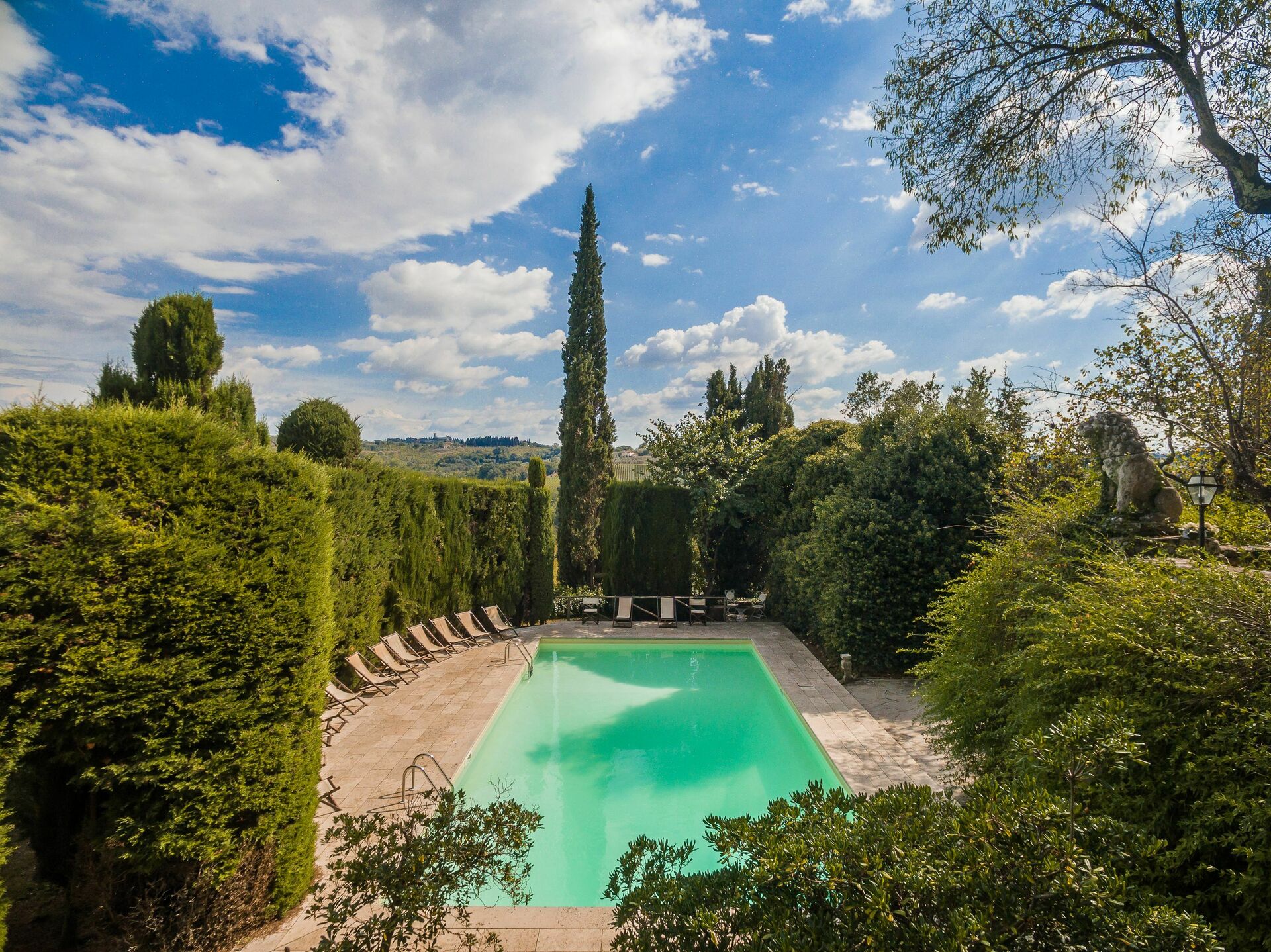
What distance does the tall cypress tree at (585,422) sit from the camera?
16094 millimetres

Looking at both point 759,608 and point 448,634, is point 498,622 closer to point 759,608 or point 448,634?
point 448,634

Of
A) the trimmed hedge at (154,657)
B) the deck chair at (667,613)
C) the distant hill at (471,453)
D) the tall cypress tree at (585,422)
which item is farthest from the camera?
the distant hill at (471,453)

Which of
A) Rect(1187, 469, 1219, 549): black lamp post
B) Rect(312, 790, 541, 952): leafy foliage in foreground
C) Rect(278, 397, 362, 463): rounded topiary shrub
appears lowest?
Rect(312, 790, 541, 952): leafy foliage in foreground

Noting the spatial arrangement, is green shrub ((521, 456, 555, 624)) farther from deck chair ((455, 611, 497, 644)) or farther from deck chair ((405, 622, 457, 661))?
deck chair ((405, 622, 457, 661))

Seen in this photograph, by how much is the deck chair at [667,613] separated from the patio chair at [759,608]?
2253 millimetres

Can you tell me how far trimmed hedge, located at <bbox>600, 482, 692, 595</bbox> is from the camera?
51.2ft

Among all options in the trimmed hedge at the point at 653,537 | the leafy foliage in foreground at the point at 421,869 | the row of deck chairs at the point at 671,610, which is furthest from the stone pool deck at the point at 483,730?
the trimmed hedge at the point at 653,537

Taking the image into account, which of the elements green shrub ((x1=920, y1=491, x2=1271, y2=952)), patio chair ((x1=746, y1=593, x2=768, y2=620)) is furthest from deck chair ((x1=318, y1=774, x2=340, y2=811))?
patio chair ((x1=746, y1=593, x2=768, y2=620))

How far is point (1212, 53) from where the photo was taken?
556 centimetres

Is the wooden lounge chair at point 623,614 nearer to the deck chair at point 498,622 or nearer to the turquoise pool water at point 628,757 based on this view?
the turquoise pool water at point 628,757

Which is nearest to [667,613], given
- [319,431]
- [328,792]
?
[319,431]

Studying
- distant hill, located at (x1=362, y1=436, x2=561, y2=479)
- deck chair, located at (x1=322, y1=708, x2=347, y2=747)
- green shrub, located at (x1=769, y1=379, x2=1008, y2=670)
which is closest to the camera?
deck chair, located at (x1=322, y1=708, x2=347, y2=747)

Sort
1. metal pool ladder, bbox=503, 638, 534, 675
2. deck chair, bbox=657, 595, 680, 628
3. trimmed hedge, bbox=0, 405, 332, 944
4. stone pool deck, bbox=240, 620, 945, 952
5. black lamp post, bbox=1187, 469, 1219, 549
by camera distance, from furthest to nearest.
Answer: deck chair, bbox=657, 595, 680, 628, metal pool ladder, bbox=503, 638, 534, 675, black lamp post, bbox=1187, 469, 1219, 549, stone pool deck, bbox=240, 620, 945, 952, trimmed hedge, bbox=0, 405, 332, 944

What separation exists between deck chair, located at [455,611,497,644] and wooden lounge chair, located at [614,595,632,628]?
10.5ft
